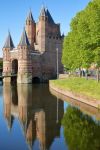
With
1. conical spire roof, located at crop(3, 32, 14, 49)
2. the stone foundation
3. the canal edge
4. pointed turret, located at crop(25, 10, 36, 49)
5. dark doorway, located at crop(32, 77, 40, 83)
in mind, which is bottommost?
dark doorway, located at crop(32, 77, 40, 83)

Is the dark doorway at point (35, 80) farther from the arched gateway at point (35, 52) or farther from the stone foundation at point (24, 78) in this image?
the stone foundation at point (24, 78)

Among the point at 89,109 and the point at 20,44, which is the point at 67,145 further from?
the point at 20,44

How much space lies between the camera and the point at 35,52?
90812 millimetres

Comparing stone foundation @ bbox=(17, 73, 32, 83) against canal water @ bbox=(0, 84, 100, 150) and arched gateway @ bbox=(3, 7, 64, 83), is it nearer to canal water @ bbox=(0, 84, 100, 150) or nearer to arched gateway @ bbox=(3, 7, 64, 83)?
arched gateway @ bbox=(3, 7, 64, 83)

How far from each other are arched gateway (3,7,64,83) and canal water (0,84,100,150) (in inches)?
2075

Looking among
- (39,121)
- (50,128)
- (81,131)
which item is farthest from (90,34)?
(81,131)

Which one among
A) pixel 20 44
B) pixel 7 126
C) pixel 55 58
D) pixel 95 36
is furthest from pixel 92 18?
pixel 55 58

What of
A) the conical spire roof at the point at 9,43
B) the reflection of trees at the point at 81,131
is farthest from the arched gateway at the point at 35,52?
the reflection of trees at the point at 81,131

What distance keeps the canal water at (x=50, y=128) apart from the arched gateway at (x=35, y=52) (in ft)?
173

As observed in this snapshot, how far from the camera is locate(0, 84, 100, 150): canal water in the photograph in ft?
58.9

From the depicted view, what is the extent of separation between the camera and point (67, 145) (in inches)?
701

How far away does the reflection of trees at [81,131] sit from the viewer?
17703 mm

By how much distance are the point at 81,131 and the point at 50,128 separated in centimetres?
247

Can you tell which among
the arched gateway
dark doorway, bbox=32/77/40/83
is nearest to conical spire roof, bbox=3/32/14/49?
the arched gateway
